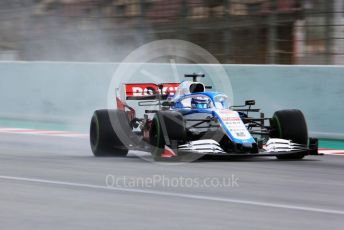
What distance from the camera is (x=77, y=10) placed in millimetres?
19891

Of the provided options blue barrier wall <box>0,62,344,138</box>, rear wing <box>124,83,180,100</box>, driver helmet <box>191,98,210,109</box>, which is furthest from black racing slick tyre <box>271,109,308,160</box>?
blue barrier wall <box>0,62,344,138</box>

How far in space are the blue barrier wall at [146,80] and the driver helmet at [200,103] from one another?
2849mm

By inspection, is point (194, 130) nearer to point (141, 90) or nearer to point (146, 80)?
point (141, 90)

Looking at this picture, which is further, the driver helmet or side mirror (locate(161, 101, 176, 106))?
side mirror (locate(161, 101, 176, 106))

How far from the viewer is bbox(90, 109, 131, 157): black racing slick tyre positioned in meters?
11.7

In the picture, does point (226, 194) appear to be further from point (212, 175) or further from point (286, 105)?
point (286, 105)

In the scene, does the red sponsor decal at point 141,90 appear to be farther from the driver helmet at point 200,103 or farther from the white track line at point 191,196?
the white track line at point 191,196

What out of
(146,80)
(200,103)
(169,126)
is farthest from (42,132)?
(169,126)

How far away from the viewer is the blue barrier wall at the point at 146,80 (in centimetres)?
1363

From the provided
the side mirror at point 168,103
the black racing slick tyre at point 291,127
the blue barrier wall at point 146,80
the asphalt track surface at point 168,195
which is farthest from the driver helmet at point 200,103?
the blue barrier wall at point 146,80

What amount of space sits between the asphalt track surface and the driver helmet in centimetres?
76

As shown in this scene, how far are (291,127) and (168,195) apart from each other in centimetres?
348

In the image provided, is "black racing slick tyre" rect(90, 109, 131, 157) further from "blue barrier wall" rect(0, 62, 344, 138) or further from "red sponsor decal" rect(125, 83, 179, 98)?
"blue barrier wall" rect(0, 62, 344, 138)

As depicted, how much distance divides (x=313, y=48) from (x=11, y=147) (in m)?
5.25
